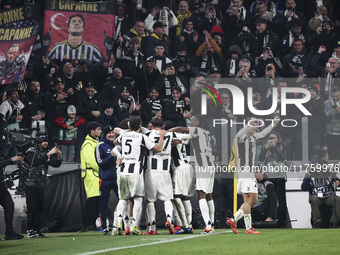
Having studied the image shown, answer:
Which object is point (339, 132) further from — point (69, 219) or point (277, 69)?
point (69, 219)

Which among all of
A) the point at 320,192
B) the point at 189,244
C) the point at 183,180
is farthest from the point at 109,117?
the point at 189,244

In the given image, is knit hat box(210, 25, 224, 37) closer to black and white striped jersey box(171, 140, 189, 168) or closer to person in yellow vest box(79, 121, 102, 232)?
person in yellow vest box(79, 121, 102, 232)

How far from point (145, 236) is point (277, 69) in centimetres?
800

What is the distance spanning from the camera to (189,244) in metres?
11.2

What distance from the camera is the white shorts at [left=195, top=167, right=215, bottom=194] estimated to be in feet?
44.9

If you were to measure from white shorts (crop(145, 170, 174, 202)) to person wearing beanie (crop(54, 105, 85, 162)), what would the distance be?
12.7 feet

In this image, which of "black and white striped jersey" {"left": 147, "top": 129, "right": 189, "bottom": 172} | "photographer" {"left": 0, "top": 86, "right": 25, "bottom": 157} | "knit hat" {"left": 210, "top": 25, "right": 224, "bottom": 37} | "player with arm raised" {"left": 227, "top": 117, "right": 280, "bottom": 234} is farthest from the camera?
"knit hat" {"left": 210, "top": 25, "right": 224, "bottom": 37}

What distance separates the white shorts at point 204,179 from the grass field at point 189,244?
1.04 metres

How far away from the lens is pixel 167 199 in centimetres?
1369

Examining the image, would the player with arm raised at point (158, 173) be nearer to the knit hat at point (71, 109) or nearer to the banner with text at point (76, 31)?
the knit hat at point (71, 109)

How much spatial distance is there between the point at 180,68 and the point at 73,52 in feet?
10.1

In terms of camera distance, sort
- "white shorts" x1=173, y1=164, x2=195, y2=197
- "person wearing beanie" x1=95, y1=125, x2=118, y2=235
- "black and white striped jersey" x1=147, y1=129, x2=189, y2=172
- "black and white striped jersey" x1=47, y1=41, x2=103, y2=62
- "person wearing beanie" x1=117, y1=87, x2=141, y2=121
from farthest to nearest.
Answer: "person wearing beanie" x1=117, y1=87, x2=141, y2=121 → "black and white striped jersey" x1=47, y1=41, x2=103, y2=62 → "person wearing beanie" x1=95, y1=125, x2=118, y2=235 → "white shorts" x1=173, y1=164, x2=195, y2=197 → "black and white striped jersey" x1=147, y1=129, x2=189, y2=172

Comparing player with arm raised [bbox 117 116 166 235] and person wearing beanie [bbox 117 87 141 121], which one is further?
person wearing beanie [bbox 117 87 141 121]

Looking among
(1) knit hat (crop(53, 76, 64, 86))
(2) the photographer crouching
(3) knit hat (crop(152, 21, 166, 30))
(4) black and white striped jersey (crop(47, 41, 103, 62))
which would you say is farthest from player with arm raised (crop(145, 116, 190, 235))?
(3) knit hat (crop(152, 21, 166, 30))
